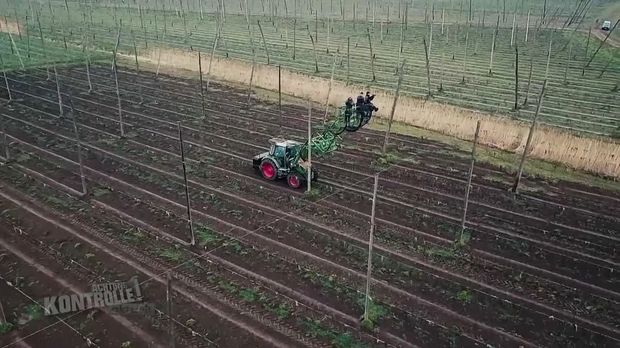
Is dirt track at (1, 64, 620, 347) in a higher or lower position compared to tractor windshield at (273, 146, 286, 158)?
lower

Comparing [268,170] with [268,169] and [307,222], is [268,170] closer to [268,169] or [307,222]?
[268,169]

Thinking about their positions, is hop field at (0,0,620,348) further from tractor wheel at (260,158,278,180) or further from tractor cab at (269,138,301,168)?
tractor cab at (269,138,301,168)

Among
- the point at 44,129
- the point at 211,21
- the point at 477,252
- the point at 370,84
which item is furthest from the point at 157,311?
the point at 211,21

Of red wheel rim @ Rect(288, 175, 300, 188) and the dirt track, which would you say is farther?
red wheel rim @ Rect(288, 175, 300, 188)

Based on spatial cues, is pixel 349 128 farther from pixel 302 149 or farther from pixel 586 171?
pixel 586 171

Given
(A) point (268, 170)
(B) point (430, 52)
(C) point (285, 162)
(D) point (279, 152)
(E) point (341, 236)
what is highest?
(B) point (430, 52)

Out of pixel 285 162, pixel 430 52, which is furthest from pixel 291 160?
pixel 430 52

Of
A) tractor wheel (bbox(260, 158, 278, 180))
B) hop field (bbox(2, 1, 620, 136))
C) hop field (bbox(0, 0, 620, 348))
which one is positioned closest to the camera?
hop field (bbox(0, 0, 620, 348))

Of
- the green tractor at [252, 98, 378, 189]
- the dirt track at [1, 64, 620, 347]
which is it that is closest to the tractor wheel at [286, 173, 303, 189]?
the green tractor at [252, 98, 378, 189]

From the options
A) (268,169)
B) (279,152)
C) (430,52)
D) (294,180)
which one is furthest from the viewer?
(430,52)
